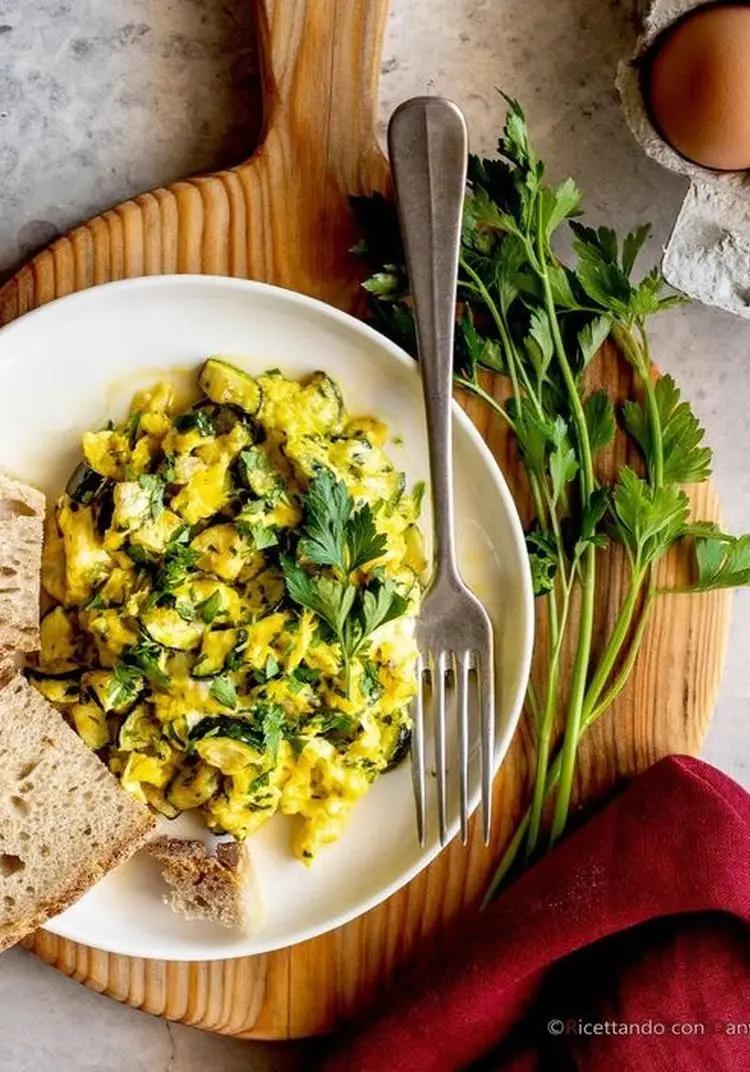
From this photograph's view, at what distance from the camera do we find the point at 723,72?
204 cm

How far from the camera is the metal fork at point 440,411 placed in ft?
6.72

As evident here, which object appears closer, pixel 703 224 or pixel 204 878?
pixel 204 878

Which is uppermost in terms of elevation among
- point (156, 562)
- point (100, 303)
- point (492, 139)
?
point (492, 139)

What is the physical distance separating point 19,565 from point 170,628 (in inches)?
11.6

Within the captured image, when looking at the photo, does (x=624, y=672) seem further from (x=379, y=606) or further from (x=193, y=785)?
(x=193, y=785)

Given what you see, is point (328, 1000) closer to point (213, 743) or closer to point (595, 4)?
point (213, 743)

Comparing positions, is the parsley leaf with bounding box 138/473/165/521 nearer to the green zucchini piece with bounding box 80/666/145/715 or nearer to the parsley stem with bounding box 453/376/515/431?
the green zucchini piece with bounding box 80/666/145/715

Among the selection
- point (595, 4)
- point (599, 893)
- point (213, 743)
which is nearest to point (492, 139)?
point (595, 4)

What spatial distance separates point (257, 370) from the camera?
2152mm

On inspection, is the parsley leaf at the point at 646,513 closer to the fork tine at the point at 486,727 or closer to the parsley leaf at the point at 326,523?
the fork tine at the point at 486,727

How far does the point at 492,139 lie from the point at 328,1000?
1.63 meters

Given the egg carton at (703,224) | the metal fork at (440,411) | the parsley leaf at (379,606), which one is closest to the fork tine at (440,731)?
the metal fork at (440,411)

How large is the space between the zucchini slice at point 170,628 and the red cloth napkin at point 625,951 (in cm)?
79

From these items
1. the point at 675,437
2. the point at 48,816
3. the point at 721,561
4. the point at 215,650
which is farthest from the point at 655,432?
the point at 48,816
